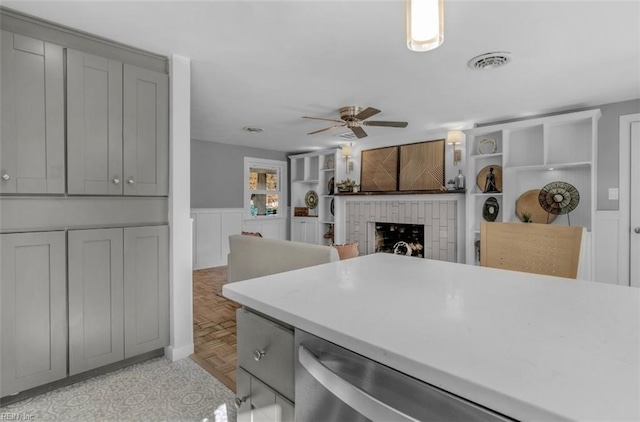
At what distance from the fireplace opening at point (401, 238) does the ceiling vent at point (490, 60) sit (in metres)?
3.00

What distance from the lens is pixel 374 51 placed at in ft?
7.47

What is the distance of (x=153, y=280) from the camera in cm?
221

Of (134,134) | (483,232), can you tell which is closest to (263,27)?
(134,134)

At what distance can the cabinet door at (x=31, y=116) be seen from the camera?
1697 millimetres

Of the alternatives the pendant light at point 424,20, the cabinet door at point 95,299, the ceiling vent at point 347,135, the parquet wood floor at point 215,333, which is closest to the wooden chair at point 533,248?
the pendant light at point 424,20

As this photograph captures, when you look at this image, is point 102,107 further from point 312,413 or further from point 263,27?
point 312,413

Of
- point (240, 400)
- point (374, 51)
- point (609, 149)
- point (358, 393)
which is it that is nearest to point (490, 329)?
point (358, 393)

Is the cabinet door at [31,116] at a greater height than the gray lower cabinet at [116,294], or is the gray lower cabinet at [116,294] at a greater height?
the cabinet door at [31,116]

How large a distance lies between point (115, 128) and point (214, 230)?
3718 mm

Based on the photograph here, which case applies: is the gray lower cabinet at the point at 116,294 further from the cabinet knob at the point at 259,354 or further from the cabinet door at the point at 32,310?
the cabinet knob at the point at 259,354

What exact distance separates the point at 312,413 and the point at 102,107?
2156mm

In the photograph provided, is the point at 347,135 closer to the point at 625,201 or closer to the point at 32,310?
the point at 625,201

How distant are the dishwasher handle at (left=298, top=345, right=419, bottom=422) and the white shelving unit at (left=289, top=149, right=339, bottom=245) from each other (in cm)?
540

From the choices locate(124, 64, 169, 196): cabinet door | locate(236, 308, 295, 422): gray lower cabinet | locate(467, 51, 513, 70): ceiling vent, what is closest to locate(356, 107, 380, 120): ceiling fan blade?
locate(467, 51, 513, 70): ceiling vent
